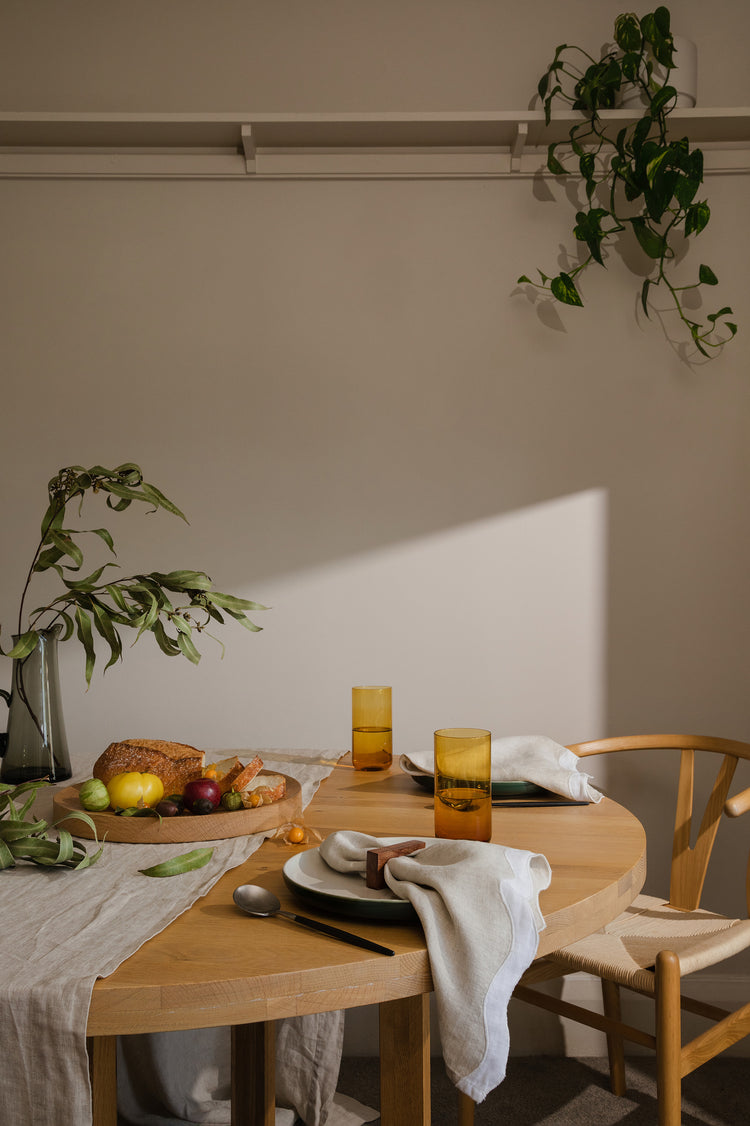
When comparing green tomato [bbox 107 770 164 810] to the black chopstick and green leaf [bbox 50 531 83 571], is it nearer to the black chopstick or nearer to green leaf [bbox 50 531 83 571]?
green leaf [bbox 50 531 83 571]

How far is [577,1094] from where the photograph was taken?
2.15 metres

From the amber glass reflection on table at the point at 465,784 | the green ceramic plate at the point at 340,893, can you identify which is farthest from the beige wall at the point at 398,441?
the green ceramic plate at the point at 340,893

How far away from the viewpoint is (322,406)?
2432 mm

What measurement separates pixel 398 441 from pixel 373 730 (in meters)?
0.94

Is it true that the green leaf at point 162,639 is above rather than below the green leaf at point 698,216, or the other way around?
below

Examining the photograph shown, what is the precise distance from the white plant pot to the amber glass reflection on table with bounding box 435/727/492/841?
1.91 metres

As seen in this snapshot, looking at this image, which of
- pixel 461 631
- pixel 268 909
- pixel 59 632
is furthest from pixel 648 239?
pixel 268 909

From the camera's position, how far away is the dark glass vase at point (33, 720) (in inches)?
63.6

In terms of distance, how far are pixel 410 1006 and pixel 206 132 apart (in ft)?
7.14

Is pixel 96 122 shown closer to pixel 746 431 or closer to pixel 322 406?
pixel 322 406

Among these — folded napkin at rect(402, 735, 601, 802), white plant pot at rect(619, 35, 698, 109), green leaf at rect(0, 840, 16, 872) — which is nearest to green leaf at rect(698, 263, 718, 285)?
white plant pot at rect(619, 35, 698, 109)

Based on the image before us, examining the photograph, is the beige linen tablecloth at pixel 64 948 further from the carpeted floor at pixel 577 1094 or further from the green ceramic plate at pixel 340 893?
the carpeted floor at pixel 577 1094

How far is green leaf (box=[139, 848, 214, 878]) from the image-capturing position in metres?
1.10

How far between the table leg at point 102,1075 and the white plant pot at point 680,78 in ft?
7.90
